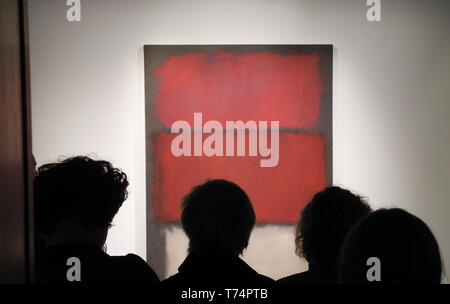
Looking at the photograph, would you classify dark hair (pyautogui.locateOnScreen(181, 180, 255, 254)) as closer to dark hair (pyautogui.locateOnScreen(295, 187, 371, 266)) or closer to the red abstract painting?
dark hair (pyautogui.locateOnScreen(295, 187, 371, 266))

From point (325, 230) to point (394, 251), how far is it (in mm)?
457

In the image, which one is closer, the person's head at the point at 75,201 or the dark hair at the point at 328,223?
the person's head at the point at 75,201

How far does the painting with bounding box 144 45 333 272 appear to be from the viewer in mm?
2424

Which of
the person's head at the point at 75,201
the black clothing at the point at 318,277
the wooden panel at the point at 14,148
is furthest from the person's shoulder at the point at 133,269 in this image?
the black clothing at the point at 318,277

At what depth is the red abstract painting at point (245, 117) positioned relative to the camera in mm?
2424

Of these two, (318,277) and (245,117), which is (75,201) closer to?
(318,277)

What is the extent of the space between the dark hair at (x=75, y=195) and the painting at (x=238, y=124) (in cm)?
98

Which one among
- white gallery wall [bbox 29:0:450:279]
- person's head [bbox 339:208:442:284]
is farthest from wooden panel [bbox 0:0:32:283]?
white gallery wall [bbox 29:0:450:279]

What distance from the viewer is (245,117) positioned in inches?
96.0

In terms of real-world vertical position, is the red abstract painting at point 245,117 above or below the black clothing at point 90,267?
above

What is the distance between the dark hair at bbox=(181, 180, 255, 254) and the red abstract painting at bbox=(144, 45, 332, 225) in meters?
0.86

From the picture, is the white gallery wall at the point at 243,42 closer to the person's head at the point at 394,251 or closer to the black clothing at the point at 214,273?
the black clothing at the point at 214,273

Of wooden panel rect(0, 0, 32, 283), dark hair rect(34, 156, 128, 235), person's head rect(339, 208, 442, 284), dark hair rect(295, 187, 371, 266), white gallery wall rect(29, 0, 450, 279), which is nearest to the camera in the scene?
wooden panel rect(0, 0, 32, 283)
